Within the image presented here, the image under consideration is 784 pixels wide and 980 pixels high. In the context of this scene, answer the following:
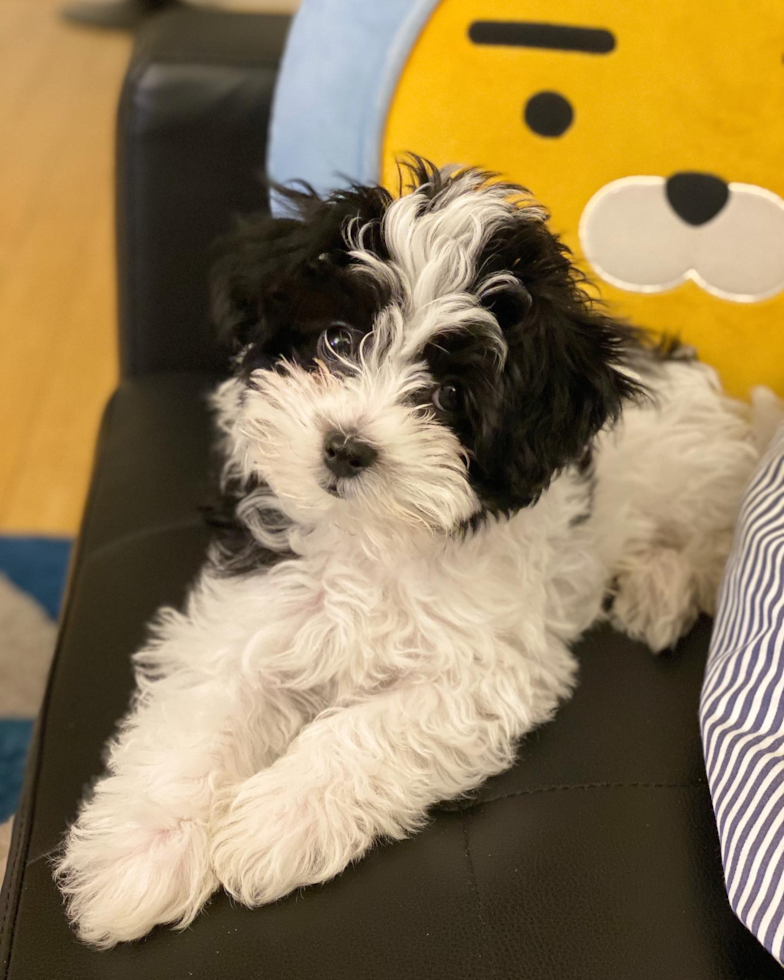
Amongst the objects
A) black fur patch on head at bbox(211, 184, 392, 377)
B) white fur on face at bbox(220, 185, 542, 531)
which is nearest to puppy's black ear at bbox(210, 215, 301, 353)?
black fur patch on head at bbox(211, 184, 392, 377)

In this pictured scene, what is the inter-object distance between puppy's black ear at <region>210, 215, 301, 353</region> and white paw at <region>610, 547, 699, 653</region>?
78 centimetres

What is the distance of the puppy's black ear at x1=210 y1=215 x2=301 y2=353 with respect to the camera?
4.30ft

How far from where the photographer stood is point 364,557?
1.46 metres

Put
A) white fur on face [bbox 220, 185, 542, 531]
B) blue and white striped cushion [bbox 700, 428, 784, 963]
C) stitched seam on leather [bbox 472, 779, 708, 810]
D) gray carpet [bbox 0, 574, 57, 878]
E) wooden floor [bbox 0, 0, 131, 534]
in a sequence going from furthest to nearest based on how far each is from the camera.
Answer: wooden floor [bbox 0, 0, 131, 534], gray carpet [bbox 0, 574, 57, 878], stitched seam on leather [bbox 472, 779, 708, 810], white fur on face [bbox 220, 185, 542, 531], blue and white striped cushion [bbox 700, 428, 784, 963]

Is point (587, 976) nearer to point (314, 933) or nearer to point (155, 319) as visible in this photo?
point (314, 933)

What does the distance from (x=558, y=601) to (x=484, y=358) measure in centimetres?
51

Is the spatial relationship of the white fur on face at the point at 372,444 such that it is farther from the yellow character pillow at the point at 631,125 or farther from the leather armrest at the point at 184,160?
the leather armrest at the point at 184,160

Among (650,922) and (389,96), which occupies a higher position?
(389,96)

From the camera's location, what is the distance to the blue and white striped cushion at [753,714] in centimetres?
111

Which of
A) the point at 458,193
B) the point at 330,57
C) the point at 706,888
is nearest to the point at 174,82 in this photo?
the point at 330,57

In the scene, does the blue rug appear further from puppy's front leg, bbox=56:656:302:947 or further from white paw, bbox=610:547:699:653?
white paw, bbox=610:547:699:653

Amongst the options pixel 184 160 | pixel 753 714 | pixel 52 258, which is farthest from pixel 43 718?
pixel 52 258

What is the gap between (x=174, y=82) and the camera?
1.99 m

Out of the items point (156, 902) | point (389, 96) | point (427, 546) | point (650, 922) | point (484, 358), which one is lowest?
point (156, 902)
